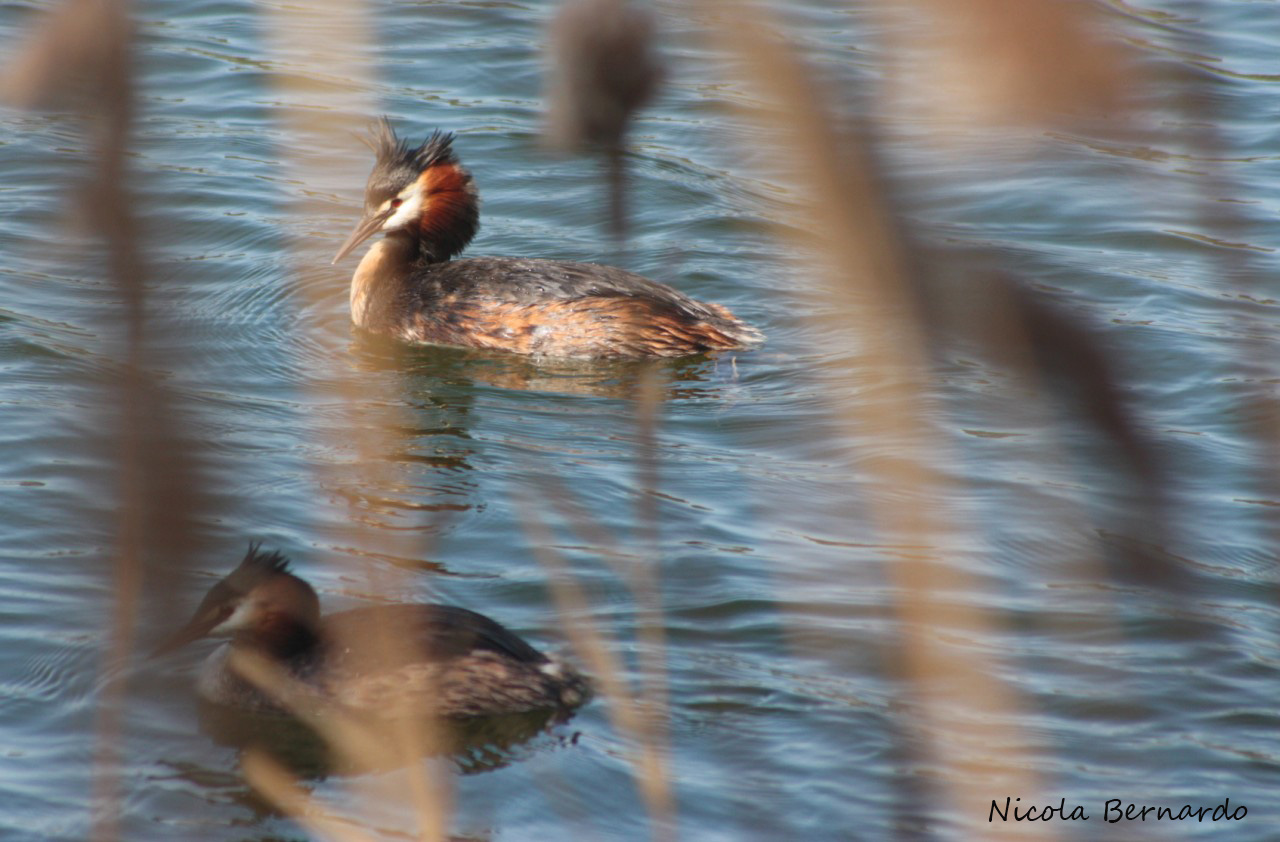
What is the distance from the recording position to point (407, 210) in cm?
928

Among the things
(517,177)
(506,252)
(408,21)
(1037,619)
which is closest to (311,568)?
(1037,619)

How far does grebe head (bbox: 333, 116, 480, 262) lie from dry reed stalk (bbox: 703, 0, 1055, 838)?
778 cm

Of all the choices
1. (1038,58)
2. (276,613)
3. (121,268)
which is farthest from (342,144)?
(276,613)

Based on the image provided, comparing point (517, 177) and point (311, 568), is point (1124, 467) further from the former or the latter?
point (517, 177)

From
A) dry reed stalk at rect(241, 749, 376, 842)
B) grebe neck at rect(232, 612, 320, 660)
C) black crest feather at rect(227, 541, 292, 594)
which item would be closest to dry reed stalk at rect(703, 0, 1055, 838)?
dry reed stalk at rect(241, 749, 376, 842)

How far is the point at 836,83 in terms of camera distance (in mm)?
890

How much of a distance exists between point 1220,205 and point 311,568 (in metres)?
5.08

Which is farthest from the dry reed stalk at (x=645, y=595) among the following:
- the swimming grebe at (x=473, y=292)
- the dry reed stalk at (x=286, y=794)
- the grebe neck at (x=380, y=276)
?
the grebe neck at (x=380, y=276)

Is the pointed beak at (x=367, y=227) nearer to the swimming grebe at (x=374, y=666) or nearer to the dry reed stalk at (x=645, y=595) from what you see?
the swimming grebe at (x=374, y=666)

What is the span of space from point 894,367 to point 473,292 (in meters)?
7.89

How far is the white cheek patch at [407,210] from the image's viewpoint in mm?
9219

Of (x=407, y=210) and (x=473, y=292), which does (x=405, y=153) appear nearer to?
(x=407, y=210)

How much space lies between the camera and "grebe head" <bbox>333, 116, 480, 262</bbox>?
29.7ft

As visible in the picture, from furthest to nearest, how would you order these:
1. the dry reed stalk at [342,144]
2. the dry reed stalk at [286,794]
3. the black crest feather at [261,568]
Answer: the black crest feather at [261,568]
the dry reed stalk at [286,794]
the dry reed stalk at [342,144]
